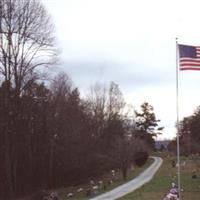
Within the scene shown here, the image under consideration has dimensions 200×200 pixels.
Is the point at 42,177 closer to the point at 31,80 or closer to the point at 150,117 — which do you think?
the point at 31,80

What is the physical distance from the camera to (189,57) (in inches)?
893

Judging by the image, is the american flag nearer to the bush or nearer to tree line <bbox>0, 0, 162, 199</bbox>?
tree line <bbox>0, 0, 162, 199</bbox>

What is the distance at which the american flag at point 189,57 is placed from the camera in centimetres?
2255

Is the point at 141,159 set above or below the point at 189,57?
below

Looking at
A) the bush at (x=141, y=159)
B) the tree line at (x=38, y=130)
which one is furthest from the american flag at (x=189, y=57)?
the bush at (x=141, y=159)

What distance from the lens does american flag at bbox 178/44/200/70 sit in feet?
74.0

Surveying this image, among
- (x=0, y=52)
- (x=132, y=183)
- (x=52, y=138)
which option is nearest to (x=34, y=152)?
(x=52, y=138)

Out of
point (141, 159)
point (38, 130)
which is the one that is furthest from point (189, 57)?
point (141, 159)

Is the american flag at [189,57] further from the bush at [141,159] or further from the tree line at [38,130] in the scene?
the bush at [141,159]

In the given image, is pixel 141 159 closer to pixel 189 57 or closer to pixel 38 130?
pixel 38 130

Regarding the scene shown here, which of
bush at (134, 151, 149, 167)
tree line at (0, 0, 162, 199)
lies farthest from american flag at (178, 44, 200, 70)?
bush at (134, 151, 149, 167)

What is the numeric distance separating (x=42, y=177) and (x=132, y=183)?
377 inches

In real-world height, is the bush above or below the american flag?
below

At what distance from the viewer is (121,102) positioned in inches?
3327
